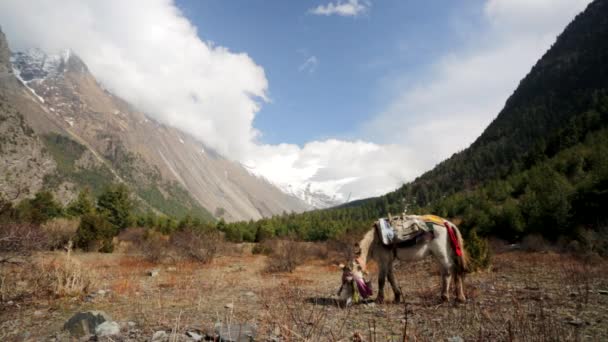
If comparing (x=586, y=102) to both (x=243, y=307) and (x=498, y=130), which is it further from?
(x=243, y=307)

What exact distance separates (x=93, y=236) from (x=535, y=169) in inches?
2402

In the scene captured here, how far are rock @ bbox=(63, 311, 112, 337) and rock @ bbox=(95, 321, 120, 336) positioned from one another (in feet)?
0.98

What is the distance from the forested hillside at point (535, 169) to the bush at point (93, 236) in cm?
2483

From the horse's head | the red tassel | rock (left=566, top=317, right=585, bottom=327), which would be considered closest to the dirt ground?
rock (left=566, top=317, right=585, bottom=327)

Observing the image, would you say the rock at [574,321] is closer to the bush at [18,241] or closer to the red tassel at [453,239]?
the red tassel at [453,239]

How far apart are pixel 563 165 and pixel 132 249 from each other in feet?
180

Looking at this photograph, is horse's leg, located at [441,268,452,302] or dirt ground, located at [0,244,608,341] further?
horse's leg, located at [441,268,452,302]

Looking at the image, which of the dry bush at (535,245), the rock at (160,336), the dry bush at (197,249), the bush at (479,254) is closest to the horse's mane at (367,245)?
the rock at (160,336)

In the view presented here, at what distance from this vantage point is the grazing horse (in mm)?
6766

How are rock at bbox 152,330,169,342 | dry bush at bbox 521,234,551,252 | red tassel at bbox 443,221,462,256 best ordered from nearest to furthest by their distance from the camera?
rock at bbox 152,330,169,342 → red tassel at bbox 443,221,462,256 → dry bush at bbox 521,234,551,252

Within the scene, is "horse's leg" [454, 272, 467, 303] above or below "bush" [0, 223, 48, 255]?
below

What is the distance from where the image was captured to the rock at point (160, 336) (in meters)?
4.18

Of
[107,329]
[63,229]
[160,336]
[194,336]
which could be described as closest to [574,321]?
[194,336]

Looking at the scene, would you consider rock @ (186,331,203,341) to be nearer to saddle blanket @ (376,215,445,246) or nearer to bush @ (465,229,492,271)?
saddle blanket @ (376,215,445,246)
